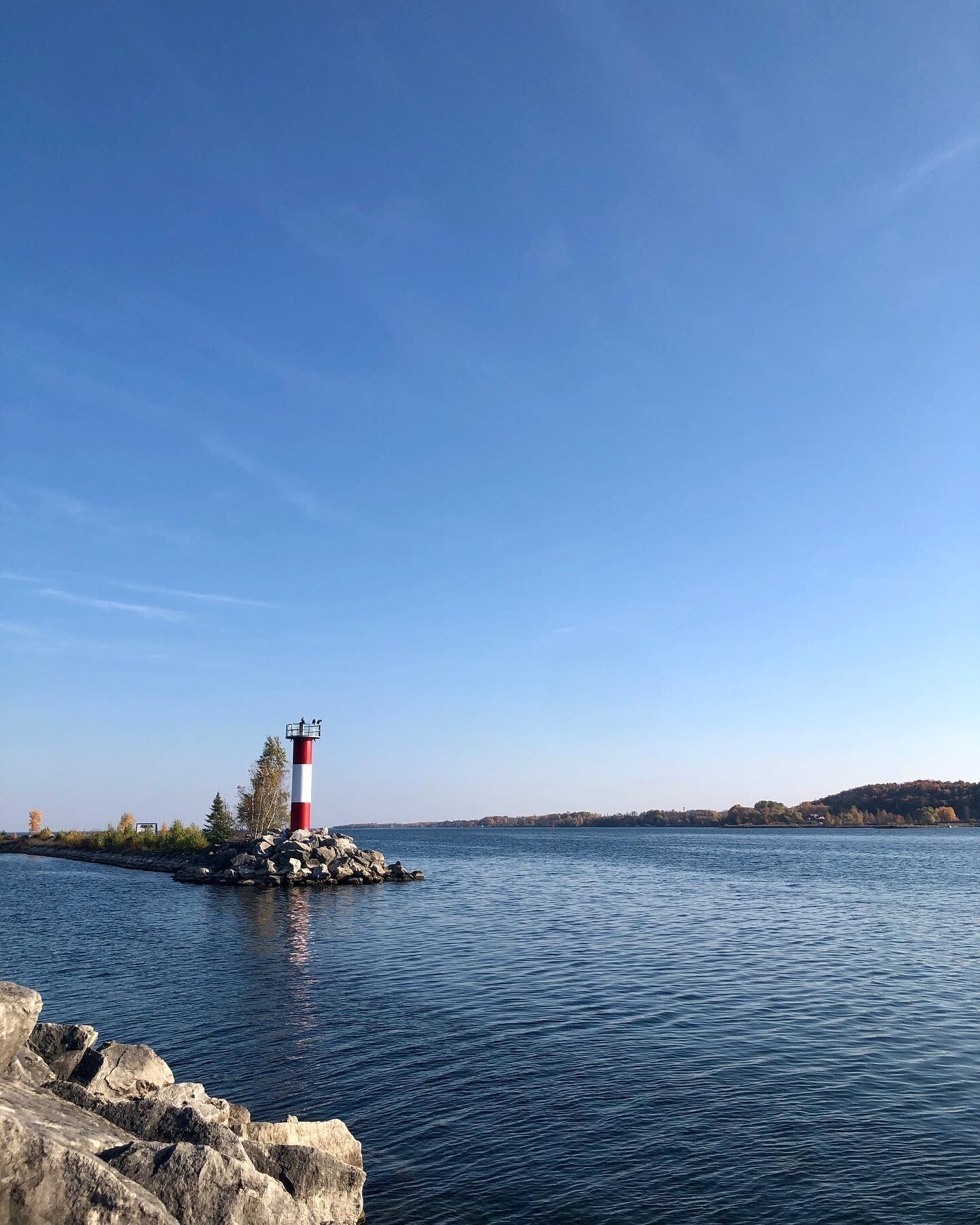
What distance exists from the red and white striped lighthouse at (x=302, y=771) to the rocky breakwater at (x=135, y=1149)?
57.3 meters

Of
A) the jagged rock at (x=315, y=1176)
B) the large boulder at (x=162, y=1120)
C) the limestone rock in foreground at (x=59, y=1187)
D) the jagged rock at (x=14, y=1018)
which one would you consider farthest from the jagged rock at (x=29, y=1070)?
the jagged rock at (x=315, y=1176)

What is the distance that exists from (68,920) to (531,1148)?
3911cm

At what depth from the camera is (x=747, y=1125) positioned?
1570 centimetres

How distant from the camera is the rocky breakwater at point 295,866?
66250mm

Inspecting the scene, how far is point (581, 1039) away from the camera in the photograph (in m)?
21.6

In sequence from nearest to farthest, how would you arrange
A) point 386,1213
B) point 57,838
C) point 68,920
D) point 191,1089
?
1. point 386,1213
2. point 191,1089
3. point 68,920
4. point 57,838

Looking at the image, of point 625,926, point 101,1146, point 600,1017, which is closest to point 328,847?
point 625,926

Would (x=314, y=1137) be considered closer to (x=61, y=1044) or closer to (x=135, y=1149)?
(x=135, y=1149)

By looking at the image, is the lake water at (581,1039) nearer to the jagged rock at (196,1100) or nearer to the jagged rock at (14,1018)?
the jagged rock at (196,1100)

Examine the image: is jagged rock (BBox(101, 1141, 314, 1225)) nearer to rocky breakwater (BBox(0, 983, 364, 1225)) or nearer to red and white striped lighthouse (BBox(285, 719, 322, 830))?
rocky breakwater (BBox(0, 983, 364, 1225))

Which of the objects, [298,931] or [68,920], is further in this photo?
[68,920]

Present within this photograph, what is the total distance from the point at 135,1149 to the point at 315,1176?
2.92 meters

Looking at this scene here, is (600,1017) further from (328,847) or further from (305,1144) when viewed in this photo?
(328,847)

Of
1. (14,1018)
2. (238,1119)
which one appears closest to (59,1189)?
(14,1018)
